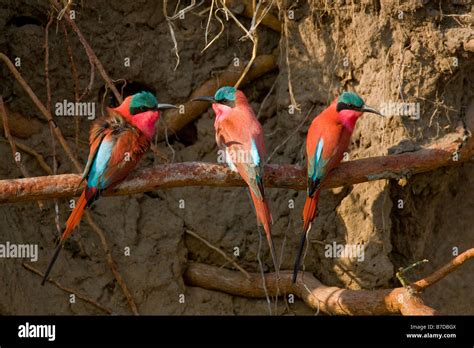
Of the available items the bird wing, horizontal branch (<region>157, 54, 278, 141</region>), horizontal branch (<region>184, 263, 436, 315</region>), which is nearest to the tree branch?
horizontal branch (<region>184, 263, 436, 315</region>)

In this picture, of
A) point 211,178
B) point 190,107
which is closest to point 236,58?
point 190,107

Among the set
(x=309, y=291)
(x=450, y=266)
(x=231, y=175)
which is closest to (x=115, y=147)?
(x=231, y=175)

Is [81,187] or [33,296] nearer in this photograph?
[81,187]

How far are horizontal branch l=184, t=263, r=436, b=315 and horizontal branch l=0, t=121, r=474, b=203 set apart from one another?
0.57m

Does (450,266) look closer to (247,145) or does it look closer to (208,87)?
(247,145)

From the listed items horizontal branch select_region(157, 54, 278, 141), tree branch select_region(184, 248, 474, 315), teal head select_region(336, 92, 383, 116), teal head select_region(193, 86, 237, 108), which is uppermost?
horizontal branch select_region(157, 54, 278, 141)

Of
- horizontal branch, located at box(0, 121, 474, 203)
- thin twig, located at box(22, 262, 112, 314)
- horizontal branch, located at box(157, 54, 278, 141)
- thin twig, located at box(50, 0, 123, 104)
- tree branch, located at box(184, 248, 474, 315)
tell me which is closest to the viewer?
horizontal branch, located at box(0, 121, 474, 203)

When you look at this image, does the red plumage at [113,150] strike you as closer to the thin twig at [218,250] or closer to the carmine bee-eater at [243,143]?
the carmine bee-eater at [243,143]

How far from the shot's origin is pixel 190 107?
18.6 ft

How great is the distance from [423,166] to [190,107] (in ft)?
4.30

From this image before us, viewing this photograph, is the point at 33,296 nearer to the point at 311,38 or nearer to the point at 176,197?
the point at 176,197

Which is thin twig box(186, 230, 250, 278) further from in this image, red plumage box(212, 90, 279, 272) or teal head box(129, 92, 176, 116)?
teal head box(129, 92, 176, 116)

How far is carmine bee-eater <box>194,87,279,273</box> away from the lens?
4.70 meters
